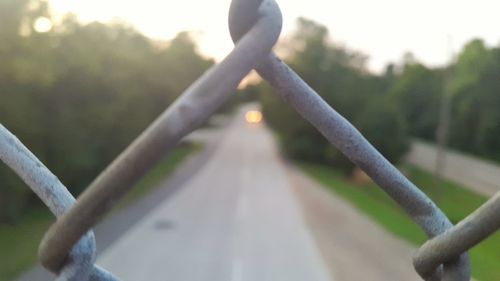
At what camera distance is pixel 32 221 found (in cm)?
469

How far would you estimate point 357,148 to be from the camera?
46cm

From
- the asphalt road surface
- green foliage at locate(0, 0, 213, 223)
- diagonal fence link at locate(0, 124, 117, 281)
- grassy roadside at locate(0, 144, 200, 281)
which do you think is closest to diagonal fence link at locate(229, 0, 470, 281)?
diagonal fence link at locate(0, 124, 117, 281)

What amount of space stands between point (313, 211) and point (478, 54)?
661 centimetres

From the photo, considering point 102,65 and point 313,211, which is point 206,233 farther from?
point 102,65

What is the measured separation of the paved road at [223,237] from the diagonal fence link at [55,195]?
2678mm

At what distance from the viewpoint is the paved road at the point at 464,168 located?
227cm

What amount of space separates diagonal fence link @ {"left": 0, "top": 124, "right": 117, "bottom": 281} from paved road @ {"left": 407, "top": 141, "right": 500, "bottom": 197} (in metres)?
1.41

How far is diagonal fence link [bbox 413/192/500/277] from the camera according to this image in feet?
1.32

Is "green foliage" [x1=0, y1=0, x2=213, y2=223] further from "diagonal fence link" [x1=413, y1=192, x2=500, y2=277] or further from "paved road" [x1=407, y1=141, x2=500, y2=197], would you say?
"diagonal fence link" [x1=413, y1=192, x2=500, y2=277]

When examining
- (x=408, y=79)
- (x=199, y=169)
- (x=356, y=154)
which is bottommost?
(x=199, y=169)

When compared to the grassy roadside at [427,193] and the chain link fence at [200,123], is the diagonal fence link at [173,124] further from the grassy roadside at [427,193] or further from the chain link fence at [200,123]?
the grassy roadside at [427,193]

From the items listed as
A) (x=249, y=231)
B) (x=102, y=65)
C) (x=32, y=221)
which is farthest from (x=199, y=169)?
(x=32, y=221)

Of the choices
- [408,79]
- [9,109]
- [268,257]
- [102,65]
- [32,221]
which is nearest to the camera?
[408,79]

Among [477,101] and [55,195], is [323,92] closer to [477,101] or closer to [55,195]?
[477,101]
